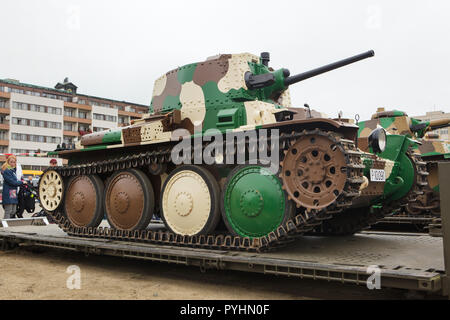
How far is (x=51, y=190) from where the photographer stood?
1088 centimetres

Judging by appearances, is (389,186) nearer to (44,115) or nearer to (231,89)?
(231,89)

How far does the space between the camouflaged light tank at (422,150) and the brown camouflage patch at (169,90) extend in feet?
20.7

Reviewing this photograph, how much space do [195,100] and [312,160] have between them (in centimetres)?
329

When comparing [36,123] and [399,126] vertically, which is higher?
[36,123]

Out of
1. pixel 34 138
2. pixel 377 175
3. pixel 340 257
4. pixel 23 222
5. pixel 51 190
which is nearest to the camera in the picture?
pixel 340 257

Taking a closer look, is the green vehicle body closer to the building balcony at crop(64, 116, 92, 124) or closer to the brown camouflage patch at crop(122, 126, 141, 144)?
the brown camouflage patch at crop(122, 126, 141, 144)

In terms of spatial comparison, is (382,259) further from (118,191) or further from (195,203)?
(118,191)

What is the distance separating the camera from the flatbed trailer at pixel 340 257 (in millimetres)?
4975

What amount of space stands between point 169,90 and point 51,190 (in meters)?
4.09

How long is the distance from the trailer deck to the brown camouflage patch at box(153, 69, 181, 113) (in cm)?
314

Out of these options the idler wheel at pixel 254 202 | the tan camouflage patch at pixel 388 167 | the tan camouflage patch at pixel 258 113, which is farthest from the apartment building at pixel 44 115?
the tan camouflage patch at pixel 388 167

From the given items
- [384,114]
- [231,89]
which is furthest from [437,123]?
[231,89]

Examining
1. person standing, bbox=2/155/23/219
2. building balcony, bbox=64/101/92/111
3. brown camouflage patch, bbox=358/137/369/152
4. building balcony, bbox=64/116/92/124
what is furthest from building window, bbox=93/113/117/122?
brown camouflage patch, bbox=358/137/369/152
